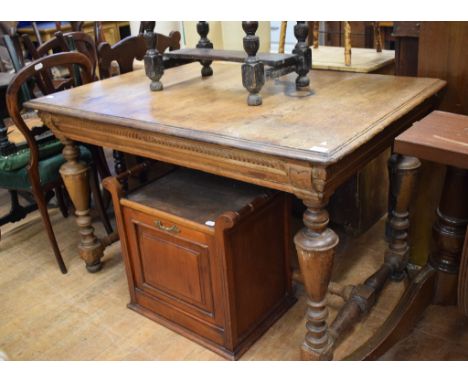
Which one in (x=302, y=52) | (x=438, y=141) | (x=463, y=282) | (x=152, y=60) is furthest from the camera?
(x=152, y=60)

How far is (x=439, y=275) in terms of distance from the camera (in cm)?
158

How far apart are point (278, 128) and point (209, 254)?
0.44 m

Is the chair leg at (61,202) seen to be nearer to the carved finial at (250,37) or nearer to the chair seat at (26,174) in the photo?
the chair seat at (26,174)

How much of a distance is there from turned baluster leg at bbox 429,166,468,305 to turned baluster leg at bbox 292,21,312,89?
1.68 feet

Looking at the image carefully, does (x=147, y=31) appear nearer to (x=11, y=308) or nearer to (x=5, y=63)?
(x=11, y=308)

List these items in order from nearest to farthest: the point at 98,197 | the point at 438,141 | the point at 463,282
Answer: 1. the point at 438,141
2. the point at 463,282
3. the point at 98,197

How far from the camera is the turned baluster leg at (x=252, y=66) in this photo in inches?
55.9

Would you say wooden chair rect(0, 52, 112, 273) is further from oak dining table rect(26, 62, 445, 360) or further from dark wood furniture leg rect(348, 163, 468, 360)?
dark wood furniture leg rect(348, 163, 468, 360)

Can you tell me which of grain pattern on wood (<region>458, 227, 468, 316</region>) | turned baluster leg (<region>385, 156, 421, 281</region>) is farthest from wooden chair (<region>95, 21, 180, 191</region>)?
grain pattern on wood (<region>458, 227, 468, 316</region>)

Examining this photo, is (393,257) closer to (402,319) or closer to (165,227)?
(402,319)

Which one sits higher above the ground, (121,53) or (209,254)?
(121,53)

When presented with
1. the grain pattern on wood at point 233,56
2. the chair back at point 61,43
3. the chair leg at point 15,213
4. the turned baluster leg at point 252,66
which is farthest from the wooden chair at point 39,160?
the turned baluster leg at point 252,66

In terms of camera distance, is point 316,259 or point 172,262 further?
point 172,262

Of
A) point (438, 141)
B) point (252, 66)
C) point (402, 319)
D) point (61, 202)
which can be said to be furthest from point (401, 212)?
point (61, 202)
